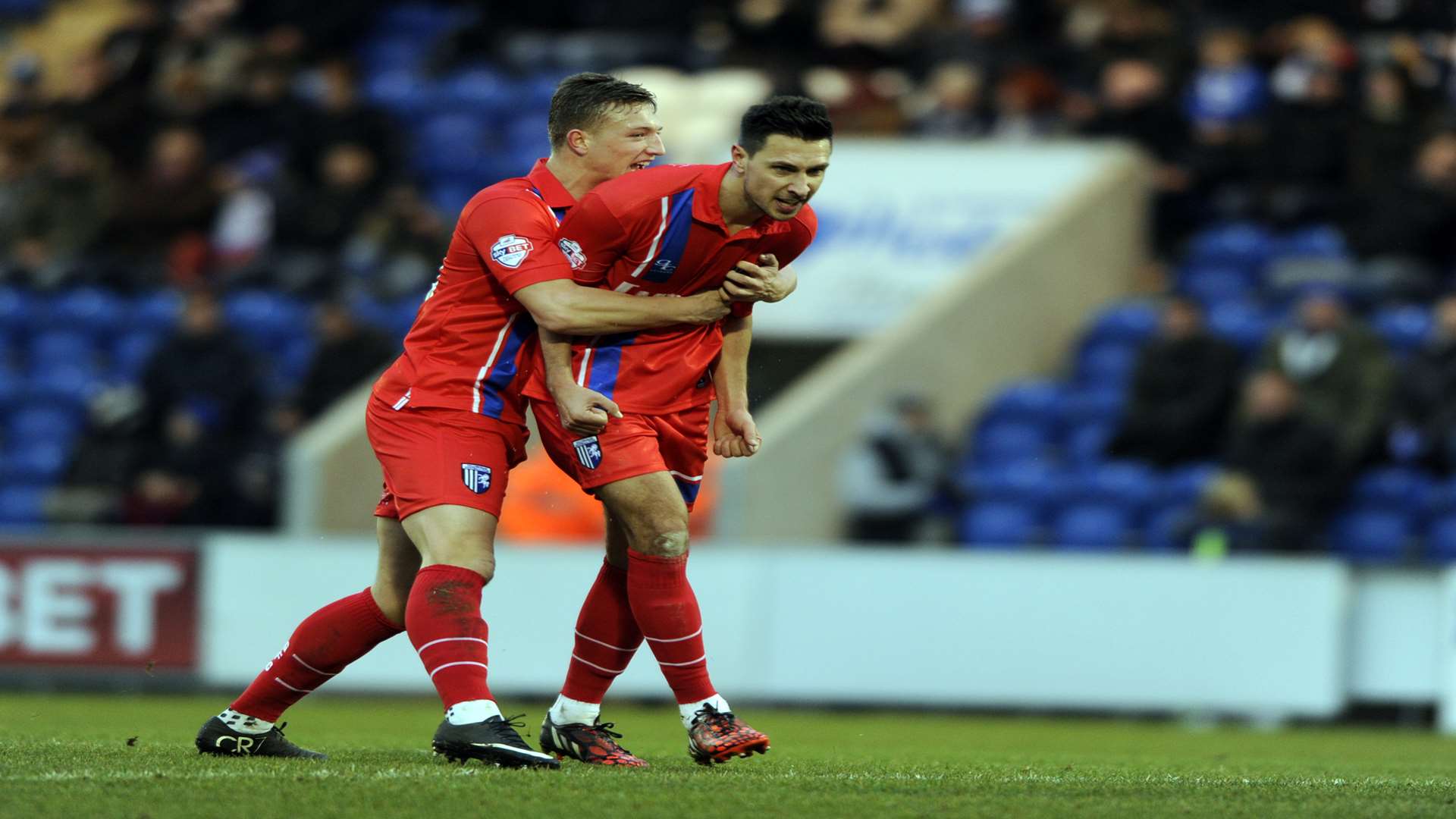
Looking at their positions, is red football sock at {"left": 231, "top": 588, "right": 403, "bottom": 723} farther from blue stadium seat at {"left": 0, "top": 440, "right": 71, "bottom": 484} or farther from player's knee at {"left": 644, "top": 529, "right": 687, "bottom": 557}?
blue stadium seat at {"left": 0, "top": 440, "right": 71, "bottom": 484}

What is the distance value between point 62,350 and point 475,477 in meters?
11.3

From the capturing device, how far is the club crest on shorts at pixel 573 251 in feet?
19.3

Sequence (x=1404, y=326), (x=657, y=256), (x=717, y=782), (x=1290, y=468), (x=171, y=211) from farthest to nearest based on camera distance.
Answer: (x=171, y=211)
(x=1404, y=326)
(x=1290, y=468)
(x=657, y=256)
(x=717, y=782)

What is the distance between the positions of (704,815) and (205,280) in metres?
12.6

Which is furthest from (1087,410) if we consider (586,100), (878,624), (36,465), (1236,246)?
(586,100)

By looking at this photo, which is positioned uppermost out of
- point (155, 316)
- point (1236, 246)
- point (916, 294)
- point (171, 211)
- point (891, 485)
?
point (171, 211)

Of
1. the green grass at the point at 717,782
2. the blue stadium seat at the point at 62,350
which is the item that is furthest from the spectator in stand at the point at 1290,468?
the blue stadium seat at the point at 62,350

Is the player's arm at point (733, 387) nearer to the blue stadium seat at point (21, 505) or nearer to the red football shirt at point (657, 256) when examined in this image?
the red football shirt at point (657, 256)

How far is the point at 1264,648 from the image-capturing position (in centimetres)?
1166

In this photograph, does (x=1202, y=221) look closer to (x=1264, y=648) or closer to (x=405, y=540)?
(x=1264, y=648)

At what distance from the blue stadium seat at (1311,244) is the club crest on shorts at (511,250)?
381 inches

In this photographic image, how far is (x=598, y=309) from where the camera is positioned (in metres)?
5.79

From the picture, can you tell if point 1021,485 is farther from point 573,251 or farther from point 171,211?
point 573,251

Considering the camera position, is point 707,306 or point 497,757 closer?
point 497,757
